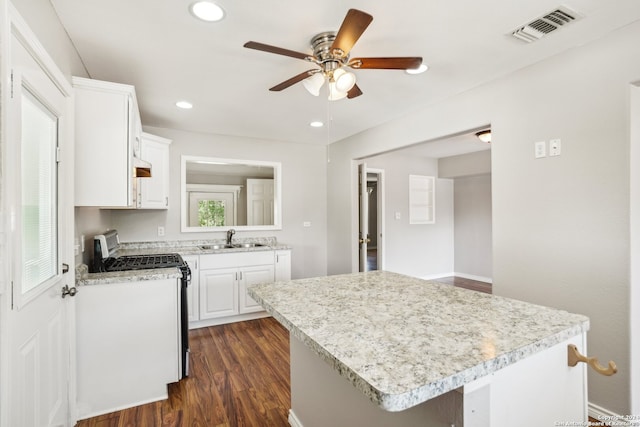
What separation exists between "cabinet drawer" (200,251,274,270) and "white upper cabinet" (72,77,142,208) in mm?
1632

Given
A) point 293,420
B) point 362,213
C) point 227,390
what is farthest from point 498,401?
point 362,213

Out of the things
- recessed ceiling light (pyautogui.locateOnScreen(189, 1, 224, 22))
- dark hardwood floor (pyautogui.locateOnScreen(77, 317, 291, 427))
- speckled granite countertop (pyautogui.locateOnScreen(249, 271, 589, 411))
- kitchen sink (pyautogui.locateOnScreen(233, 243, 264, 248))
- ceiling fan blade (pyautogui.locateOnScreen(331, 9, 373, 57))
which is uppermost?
recessed ceiling light (pyautogui.locateOnScreen(189, 1, 224, 22))

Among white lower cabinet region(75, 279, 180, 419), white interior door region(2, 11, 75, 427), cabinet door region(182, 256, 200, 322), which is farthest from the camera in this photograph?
cabinet door region(182, 256, 200, 322)

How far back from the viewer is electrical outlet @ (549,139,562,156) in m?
2.11

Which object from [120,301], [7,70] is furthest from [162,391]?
[7,70]

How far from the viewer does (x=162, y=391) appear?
224cm

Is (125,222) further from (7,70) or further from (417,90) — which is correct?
(417,90)

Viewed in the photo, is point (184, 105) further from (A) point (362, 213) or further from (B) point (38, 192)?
(A) point (362, 213)

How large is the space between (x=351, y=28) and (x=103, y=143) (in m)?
1.71

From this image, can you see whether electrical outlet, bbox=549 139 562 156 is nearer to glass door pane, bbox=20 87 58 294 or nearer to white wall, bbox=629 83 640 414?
white wall, bbox=629 83 640 414

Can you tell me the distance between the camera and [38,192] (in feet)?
4.93

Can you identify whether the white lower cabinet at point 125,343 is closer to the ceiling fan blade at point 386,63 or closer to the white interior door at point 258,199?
the ceiling fan blade at point 386,63

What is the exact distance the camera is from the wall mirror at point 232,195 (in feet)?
15.9

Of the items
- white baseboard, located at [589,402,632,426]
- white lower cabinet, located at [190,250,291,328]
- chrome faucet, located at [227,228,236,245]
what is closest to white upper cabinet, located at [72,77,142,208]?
white lower cabinet, located at [190,250,291,328]
